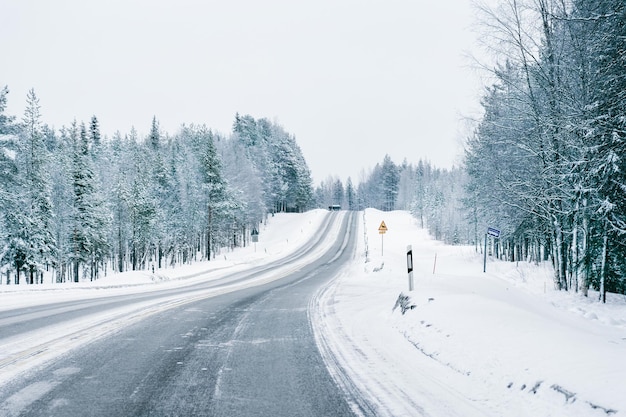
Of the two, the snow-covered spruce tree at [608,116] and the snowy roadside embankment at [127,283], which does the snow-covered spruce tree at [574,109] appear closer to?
the snow-covered spruce tree at [608,116]

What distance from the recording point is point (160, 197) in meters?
54.3

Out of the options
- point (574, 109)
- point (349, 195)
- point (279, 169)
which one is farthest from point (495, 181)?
point (349, 195)

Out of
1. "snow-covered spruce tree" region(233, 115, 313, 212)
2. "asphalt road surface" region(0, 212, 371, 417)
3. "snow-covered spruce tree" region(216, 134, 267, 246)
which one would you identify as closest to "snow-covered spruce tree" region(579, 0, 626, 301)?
"asphalt road surface" region(0, 212, 371, 417)

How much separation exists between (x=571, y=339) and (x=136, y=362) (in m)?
5.55

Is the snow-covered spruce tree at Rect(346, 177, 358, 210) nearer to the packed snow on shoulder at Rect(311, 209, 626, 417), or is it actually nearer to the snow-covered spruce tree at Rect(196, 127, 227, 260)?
the snow-covered spruce tree at Rect(196, 127, 227, 260)

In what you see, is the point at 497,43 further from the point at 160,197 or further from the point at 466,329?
the point at 160,197

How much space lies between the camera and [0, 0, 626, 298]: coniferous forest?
12422 mm

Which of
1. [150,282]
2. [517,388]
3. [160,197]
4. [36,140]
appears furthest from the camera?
[160,197]

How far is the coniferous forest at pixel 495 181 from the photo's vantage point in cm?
1242

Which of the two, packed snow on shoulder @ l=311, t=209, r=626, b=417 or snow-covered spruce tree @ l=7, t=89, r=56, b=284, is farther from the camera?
snow-covered spruce tree @ l=7, t=89, r=56, b=284

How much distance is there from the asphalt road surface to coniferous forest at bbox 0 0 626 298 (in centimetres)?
991

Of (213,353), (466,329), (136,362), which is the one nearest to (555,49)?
(466,329)

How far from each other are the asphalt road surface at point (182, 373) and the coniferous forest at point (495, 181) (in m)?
9.91

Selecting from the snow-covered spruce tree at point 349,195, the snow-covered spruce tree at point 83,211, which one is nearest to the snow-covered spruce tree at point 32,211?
the snow-covered spruce tree at point 83,211
